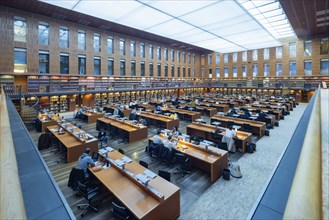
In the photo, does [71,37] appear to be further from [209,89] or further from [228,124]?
[209,89]

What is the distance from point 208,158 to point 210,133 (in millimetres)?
3743

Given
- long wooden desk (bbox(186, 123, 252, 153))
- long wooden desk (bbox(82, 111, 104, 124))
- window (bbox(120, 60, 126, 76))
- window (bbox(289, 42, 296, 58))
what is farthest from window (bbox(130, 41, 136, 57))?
window (bbox(289, 42, 296, 58))

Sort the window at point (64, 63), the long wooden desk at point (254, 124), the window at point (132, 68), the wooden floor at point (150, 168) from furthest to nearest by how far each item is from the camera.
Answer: the window at point (132, 68) → the window at point (64, 63) → the long wooden desk at point (254, 124) → the wooden floor at point (150, 168)

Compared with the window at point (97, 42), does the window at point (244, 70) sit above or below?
below

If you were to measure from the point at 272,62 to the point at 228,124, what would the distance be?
73.3 ft

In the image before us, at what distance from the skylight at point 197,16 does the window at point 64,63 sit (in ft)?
18.9

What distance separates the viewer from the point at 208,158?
6.51m

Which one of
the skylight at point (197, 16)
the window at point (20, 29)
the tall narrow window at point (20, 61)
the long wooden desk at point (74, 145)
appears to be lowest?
the long wooden desk at point (74, 145)

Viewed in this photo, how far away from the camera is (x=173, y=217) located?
14.9 feet

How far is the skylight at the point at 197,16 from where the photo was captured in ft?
44.0

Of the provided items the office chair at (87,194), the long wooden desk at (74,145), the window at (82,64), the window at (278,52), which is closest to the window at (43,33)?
the window at (82,64)

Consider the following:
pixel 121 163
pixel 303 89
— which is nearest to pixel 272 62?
pixel 303 89

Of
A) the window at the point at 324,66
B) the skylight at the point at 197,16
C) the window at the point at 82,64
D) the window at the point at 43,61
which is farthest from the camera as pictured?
the window at the point at 324,66

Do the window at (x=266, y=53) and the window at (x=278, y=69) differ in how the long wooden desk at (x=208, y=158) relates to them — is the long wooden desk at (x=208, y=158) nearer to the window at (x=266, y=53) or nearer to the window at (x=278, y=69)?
the window at (x=278, y=69)
